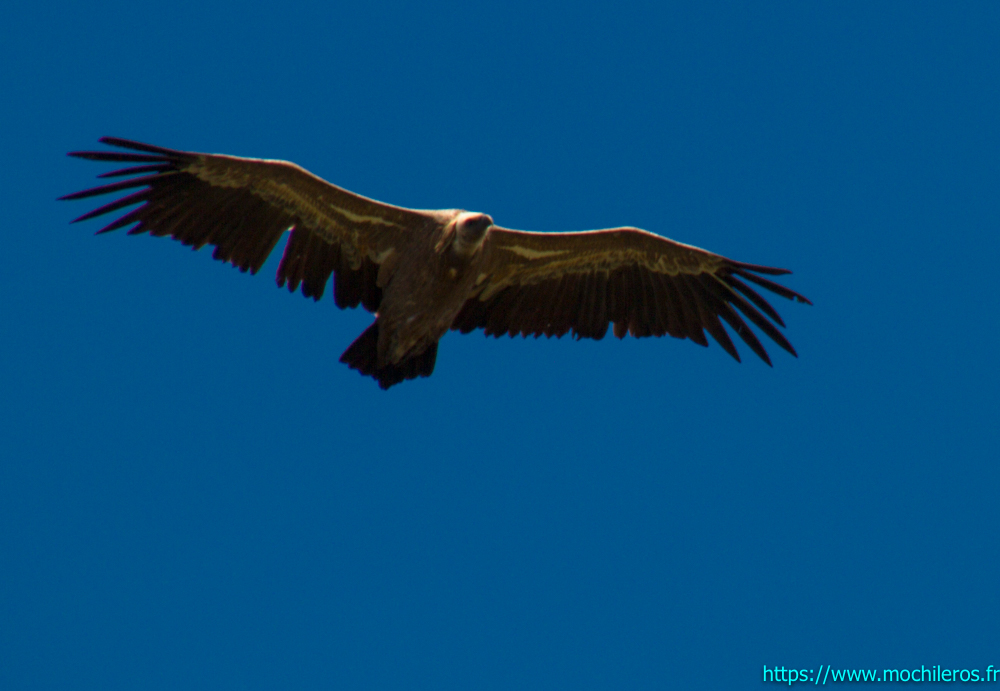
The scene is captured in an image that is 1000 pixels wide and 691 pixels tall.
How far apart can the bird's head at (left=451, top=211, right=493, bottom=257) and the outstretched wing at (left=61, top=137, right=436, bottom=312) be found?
0.41 meters

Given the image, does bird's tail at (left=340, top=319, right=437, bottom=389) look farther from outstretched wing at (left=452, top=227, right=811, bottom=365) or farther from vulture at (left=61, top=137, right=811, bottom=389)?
outstretched wing at (left=452, top=227, right=811, bottom=365)

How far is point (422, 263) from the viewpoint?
970 centimetres

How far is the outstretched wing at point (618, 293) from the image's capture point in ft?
34.7

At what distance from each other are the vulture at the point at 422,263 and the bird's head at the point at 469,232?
12 mm

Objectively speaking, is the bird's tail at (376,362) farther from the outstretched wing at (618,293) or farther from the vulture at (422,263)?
the outstretched wing at (618,293)

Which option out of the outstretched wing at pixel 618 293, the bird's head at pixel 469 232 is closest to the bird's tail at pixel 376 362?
the outstretched wing at pixel 618 293

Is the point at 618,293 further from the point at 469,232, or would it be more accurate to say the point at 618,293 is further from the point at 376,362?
the point at 376,362

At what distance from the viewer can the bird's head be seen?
30.8 ft

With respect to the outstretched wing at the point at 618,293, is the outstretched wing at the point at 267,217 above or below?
below

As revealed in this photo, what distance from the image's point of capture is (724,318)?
10875mm

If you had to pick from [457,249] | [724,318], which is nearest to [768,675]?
[724,318]

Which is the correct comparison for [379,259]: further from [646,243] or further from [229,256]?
[646,243]

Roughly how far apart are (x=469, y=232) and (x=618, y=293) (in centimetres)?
221

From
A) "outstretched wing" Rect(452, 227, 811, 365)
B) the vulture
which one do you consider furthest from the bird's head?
"outstretched wing" Rect(452, 227, 811, 365)
